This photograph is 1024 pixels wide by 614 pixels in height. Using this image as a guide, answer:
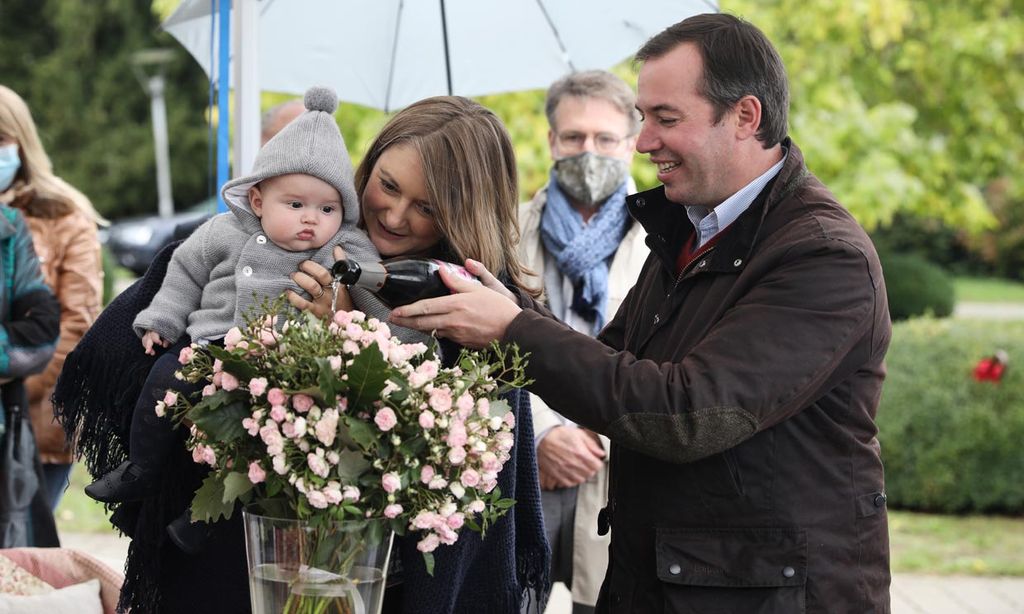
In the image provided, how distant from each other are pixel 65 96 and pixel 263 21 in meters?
31.2

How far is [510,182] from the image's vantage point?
2.80 meters

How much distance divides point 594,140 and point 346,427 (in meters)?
2.49

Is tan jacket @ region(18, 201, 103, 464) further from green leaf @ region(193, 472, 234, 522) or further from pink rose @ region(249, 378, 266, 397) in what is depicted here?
pink rose @ region(249, 378, 266, 397)

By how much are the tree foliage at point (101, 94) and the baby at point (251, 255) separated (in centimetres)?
3161

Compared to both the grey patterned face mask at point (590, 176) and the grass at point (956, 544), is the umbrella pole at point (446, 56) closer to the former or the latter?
the grey patterned face mask at point (590, 176)

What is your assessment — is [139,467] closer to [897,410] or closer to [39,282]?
[39,282]

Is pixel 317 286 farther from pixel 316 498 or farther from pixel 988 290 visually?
pixel 988 290

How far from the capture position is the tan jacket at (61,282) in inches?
187

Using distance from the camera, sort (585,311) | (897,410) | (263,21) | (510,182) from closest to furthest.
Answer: (510,182)
(585,311)
(263,21)
(897,410)

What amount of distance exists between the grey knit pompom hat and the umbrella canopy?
1677 millimetres

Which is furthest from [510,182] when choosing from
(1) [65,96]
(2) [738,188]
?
(1) [65,96]

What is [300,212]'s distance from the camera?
2.64 metres

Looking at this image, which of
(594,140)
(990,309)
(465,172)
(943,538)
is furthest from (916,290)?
(465,172)

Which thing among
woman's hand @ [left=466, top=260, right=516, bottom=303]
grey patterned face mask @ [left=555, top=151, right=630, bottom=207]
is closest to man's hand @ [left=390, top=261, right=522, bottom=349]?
woman's hand @ [left=466, top=260, right=516, bottom=303]
